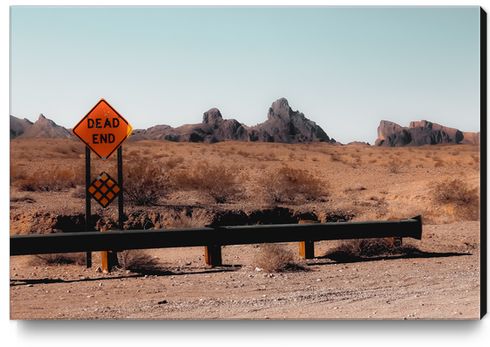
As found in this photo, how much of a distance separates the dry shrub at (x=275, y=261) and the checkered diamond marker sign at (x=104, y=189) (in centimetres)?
263

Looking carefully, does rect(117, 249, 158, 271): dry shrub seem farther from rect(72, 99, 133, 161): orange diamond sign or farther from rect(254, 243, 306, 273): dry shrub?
rect(254, 243, 306, 273): dry shrub

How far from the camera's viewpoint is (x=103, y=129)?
7.78 m

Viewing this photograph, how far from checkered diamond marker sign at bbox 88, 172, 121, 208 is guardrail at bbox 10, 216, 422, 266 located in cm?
123

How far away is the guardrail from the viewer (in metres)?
6.48

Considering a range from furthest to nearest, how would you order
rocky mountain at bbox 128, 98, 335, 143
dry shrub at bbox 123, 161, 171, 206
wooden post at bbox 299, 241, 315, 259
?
rocky mountain at bbox 128, 98, 335, 143 < dry shrub at bbox 123, 161, 171, 206 < wooden post at bbox 299, 241, 315, 259

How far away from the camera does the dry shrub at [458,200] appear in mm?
15533

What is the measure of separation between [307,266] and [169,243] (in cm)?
238

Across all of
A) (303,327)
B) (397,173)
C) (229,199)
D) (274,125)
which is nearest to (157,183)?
(229,199)

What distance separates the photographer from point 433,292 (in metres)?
6.53

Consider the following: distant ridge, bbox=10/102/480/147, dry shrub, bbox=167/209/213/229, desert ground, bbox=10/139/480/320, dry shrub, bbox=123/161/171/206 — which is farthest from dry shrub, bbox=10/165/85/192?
distant ridge, bbox=10/102/480/147

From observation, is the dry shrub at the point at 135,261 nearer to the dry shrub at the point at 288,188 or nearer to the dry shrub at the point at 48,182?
the dry shrub at the point at 288,188

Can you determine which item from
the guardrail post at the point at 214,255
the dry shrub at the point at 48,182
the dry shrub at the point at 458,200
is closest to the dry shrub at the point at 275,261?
the guardrail post at the point at 214,255

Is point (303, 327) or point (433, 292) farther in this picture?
point (433, 292)
